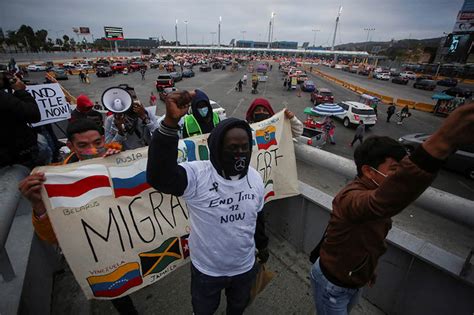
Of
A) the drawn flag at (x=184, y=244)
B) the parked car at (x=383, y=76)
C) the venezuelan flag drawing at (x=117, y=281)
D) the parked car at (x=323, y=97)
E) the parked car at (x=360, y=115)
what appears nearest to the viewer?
the venezuelan flag drawing at (x=117, y=281)

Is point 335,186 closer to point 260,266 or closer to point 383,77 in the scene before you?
point 260,266

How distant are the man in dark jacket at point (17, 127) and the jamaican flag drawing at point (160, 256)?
2.03 metres

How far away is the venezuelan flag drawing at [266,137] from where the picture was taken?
3395 millimetres

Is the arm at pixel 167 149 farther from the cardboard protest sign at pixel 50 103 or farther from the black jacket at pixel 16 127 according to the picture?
the cardboard protest sign at pixel 50 103

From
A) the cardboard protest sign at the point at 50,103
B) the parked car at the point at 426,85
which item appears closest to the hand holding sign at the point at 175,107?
the cardboard protest sign at the point at 50,103

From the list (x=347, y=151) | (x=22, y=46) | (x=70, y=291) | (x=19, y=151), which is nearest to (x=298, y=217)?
(x=70, y=291)

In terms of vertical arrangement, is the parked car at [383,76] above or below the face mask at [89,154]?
below

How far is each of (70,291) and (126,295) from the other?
3.01 feet

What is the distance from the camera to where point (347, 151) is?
12.5 metres

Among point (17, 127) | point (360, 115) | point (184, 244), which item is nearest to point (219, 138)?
point (184, 244)

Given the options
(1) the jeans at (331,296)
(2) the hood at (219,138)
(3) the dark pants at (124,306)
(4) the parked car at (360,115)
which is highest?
(2) the hood at (219,138)

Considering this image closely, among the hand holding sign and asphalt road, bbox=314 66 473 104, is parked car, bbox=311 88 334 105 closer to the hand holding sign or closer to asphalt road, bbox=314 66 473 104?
asphalt road, bbox=314 66 473 104

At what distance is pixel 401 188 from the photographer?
3.69 ft

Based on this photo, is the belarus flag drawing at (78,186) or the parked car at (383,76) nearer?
the belarus flag drawing at (78,186)
